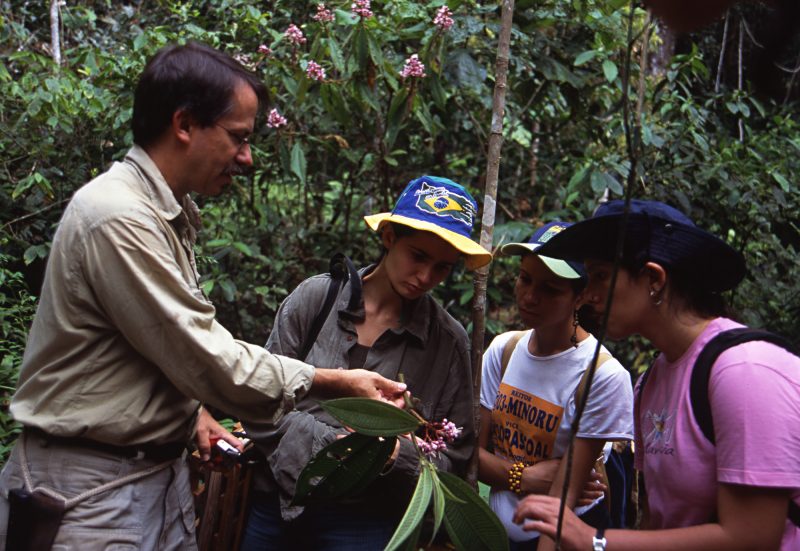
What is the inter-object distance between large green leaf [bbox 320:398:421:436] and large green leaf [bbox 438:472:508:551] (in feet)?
0.55

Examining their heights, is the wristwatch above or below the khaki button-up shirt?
below

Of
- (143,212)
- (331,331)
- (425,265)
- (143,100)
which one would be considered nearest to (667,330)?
(425,265)

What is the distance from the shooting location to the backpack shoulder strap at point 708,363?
162 centimetres

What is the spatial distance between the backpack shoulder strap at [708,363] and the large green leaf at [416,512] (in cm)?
60

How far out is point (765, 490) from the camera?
1520 mm

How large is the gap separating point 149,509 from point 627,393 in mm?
1385

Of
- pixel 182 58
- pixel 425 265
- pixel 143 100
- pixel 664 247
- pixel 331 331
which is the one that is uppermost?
pixel 182 58

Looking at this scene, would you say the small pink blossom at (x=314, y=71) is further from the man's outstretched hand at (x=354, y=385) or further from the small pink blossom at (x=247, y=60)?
the man's outstretched hand at (x=354, y=385)

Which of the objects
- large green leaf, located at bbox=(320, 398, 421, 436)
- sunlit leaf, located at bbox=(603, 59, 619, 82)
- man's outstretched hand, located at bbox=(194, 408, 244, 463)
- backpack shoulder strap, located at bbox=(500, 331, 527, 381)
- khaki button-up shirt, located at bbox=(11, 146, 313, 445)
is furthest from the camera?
sunlit leaf, located at bbox=(603, 59, 619, 82)

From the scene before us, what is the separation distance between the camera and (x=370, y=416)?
1762mm

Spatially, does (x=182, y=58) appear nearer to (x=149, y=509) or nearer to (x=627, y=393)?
(x=149, y=509)

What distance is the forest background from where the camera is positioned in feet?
13.4

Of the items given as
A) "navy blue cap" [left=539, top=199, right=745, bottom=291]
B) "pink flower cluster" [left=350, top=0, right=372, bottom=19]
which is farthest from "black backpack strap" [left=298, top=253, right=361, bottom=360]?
"pink flower cluster" [left=350, top=0, right=372, bottom=19]

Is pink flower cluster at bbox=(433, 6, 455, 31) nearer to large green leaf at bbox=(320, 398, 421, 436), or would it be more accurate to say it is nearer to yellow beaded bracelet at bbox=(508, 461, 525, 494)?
yellow beaded bracelet at bbox=(508, 461, 525, 494)
